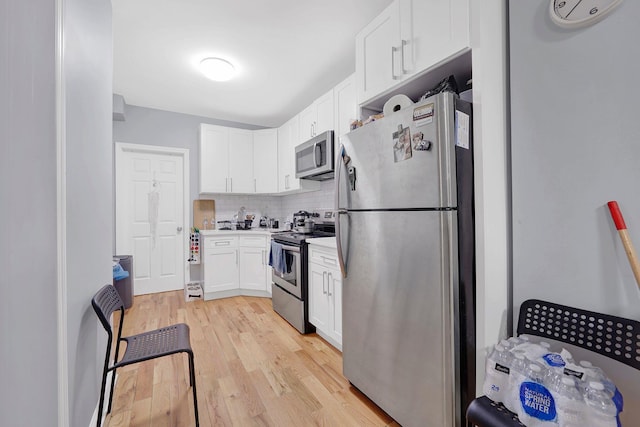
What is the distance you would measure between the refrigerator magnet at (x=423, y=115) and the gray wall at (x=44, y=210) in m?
1.39

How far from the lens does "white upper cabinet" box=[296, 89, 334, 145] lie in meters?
2.83

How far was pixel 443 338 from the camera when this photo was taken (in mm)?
1180

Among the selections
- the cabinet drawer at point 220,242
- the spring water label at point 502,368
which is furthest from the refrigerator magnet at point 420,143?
the cabinet drawer at point 220,242

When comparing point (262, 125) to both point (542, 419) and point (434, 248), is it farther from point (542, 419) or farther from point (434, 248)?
point (542, 419)

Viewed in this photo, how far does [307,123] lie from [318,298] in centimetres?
210

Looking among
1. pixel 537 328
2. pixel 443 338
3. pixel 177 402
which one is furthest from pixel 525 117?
pixel 177 402

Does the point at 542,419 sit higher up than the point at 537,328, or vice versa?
the point at 537,328

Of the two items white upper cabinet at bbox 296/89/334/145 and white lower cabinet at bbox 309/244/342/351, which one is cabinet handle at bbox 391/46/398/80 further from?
white lower cabinet at bbox 309/244/342/351

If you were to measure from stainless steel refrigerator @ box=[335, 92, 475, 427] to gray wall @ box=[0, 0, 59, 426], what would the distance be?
1.39 m

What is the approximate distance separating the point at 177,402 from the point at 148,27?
2839 mm

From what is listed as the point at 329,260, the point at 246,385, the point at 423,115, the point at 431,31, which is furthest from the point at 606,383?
the point at 246,385

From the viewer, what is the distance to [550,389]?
86 centimetres

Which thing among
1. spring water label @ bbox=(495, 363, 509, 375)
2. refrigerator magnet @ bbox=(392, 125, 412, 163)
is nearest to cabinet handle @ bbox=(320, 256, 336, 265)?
refrigerator magnet @ bbox=(392, 125, 412, 163)

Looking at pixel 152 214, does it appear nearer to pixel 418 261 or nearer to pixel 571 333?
pixel 418 261
